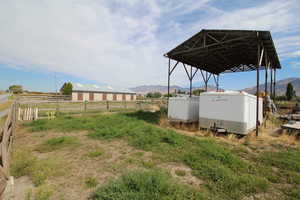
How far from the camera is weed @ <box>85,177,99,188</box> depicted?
2.58 metres

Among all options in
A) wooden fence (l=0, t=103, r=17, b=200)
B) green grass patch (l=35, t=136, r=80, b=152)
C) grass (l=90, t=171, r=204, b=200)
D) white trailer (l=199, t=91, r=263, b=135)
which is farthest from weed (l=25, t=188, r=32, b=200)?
white trailer (l=199, t=91, r=263, b=135)

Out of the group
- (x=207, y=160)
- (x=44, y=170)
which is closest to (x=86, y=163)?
(x=44, y=170)

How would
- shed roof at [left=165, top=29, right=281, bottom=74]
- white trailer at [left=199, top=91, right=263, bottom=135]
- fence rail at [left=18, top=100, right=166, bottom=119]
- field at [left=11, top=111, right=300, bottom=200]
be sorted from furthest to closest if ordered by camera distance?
1. fence rail at [left=18, top=100, right=166, bottom=119]
2. shed roof at [left=165, top=29, right=281, bottom=74]
3. white trailer at [left=199, top=91, right=263, bottom=135]
4. field at [left=11, top=111, right=300, bottom=200]

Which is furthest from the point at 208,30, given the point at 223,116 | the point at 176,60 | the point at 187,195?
the point at 187,195

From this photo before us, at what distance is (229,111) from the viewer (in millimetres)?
5922

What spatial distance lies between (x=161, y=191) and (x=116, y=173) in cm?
115

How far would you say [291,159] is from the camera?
365 cm

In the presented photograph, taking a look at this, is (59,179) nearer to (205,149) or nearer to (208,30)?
(205,149)

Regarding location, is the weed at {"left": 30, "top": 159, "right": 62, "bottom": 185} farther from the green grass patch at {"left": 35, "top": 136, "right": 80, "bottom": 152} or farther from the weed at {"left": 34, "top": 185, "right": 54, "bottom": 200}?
the green grass patch at {"left": 35, "top": 136, "right": 80, "bottom": 152}

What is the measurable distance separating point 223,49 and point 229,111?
4.90 m

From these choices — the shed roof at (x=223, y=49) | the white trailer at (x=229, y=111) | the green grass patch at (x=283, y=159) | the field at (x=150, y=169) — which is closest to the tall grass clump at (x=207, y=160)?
the field at (x=150, y=169)

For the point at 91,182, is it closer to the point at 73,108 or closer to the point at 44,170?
the point at 44,170

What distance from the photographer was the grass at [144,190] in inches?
85.7

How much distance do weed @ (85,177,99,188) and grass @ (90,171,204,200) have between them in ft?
0.78
